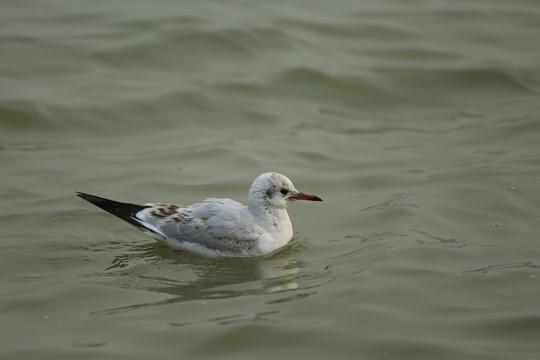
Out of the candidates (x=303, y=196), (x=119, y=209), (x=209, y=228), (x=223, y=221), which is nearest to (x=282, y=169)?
(x=303, y=196)

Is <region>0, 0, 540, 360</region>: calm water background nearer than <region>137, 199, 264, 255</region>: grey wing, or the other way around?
<region>0, 0, 540, 360</region>: calm water background

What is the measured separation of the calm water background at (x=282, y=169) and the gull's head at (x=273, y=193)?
20.1 inches

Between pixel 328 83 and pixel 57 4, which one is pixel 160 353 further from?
pixel 57 4

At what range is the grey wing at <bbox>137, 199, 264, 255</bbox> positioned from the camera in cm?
789

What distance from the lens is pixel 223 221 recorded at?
7.99m

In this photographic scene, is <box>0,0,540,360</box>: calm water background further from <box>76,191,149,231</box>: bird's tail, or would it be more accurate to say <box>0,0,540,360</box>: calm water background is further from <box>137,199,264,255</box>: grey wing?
<box>76,191,149,231</box>: bird's tail

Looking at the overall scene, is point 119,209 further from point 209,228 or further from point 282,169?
point 282,169

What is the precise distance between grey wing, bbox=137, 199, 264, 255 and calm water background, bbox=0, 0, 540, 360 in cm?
19

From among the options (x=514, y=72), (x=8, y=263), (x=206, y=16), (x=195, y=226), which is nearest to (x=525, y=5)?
(x=514, y=72)

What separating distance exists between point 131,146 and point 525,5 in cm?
971

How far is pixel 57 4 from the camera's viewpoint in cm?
1510

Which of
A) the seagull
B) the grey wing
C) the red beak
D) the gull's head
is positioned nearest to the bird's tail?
the seagull

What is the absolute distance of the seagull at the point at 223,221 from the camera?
790 cm

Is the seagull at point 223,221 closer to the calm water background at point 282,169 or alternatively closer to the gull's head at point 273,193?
the gull's head at point 273,193
